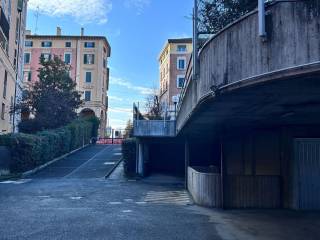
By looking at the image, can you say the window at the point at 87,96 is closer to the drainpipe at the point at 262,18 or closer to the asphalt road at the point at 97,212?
the asphalt road at the point at 97,212

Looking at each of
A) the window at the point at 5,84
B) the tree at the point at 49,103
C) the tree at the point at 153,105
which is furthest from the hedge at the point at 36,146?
the tree at the point at 153,105

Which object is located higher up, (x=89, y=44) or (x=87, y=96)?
(x=89, y=44)

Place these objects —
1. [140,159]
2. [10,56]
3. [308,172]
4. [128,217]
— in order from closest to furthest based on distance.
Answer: [128,217]
[308,172]
[140,159]
[10,56]

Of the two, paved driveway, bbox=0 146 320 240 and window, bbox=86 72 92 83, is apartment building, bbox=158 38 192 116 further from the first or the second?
paved driveway, bbox=0 146 320 240

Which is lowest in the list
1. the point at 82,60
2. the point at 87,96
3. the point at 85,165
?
the point at 85,165

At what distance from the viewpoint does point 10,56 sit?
38.8 metres

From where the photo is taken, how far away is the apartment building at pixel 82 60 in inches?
2498

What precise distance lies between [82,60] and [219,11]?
187 ft

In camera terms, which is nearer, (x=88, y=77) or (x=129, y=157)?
(x=129, y=157)

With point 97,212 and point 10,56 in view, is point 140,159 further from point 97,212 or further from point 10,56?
point 10,56

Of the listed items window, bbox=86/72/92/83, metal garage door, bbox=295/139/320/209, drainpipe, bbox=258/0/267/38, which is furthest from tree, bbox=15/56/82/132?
drainpipe, bbox=258/0/267/38

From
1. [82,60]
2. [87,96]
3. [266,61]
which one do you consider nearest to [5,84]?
[87,96]

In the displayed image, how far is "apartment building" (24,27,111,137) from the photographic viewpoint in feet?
208

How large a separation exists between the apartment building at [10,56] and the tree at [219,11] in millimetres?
28050
